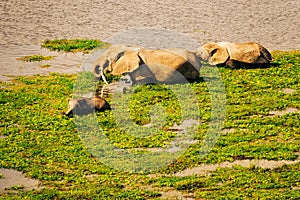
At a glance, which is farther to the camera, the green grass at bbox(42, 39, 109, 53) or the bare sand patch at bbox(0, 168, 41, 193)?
the green grass at bbox(42, 39, 109, 53)

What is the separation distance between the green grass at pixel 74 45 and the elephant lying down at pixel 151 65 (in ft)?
6.23

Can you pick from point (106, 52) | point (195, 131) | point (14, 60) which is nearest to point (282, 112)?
point (195, 131)

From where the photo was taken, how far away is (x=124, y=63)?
13906 millimetres

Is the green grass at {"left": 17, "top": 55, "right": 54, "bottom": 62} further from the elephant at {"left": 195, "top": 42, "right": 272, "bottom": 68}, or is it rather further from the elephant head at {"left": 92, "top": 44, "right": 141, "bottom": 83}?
the elephant at {"left": 195, "top": 42, "right": 272, "bottom": 68}

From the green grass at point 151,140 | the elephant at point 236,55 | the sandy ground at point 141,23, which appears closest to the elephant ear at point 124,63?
the green grass at point 151,140

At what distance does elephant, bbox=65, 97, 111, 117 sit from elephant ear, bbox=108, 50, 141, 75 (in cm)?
163

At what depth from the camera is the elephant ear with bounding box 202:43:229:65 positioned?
1479cm

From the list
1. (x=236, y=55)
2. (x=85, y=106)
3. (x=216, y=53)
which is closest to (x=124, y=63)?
(x=216, y=53)

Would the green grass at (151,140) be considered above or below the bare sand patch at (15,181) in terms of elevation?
above

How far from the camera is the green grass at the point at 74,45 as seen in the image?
637 inches

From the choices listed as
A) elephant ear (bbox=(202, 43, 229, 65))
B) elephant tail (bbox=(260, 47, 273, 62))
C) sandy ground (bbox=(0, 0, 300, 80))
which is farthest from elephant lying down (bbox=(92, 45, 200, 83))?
elephant tail (bbox=(260, 47, 273, 62))

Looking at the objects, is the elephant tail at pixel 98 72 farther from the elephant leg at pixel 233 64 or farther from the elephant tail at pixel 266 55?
the elephant tail at pixel 266 55

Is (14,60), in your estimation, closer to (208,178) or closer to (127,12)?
(127,12)

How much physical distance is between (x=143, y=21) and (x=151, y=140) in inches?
310
